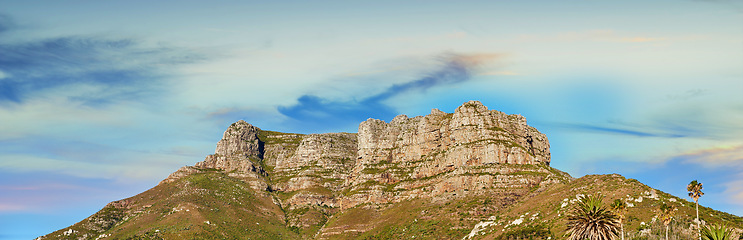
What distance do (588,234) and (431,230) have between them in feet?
313

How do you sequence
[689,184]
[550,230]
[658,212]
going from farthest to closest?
[550,230], [658,212], [689,184]

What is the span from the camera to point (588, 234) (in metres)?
99.4

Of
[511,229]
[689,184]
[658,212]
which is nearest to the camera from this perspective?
[689,184]

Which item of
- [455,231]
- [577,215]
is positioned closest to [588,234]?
[577,215]

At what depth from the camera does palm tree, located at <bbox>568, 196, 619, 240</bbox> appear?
9825 centimetres

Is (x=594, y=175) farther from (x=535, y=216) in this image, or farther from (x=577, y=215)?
(x=577, y=215)

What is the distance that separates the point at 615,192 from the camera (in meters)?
146

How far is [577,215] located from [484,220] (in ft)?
255

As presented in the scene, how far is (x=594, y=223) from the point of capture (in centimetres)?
9881

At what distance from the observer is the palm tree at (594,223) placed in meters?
98.2

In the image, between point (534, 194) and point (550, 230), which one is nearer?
point (550, 230)

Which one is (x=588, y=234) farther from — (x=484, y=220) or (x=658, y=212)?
(x=484, y=220)

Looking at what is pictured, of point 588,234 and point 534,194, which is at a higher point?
point 534,194

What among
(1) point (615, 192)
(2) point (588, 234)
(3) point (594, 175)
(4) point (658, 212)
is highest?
(3) point (594, 175)
